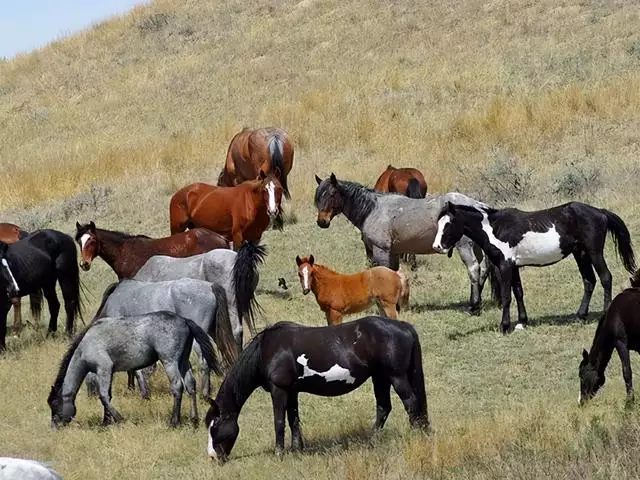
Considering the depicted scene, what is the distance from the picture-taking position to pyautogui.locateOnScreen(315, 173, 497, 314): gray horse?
15.1m

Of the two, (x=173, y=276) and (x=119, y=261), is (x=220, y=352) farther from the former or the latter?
(x=119, y=261)

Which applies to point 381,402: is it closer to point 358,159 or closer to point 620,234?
point 620,234

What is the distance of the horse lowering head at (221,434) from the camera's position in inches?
375

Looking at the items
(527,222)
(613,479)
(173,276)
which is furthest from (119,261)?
(613,479)

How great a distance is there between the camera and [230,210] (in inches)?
661

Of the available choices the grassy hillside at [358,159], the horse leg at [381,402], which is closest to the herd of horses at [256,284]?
the horse leg at [381,402]

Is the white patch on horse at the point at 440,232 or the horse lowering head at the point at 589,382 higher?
the white patch on horse at the point at 440,232

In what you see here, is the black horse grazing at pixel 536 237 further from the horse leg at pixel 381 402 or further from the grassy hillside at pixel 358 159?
the horse leg at pixel 381 402

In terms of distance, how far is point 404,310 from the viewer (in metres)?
14.7

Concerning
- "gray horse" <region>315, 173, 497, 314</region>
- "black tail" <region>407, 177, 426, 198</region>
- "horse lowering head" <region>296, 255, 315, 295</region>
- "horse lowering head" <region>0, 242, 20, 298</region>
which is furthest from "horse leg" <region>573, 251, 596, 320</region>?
"horse lowering head" <region>0, 242, 20, 298</region>

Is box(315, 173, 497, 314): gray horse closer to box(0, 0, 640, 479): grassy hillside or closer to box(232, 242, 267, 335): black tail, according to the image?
box(0, 0, 640, 479): grassy hillside

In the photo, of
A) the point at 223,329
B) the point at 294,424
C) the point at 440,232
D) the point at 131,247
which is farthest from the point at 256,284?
the point at 294,424

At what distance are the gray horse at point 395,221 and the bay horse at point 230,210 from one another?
94cm

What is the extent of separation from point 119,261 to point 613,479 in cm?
846
